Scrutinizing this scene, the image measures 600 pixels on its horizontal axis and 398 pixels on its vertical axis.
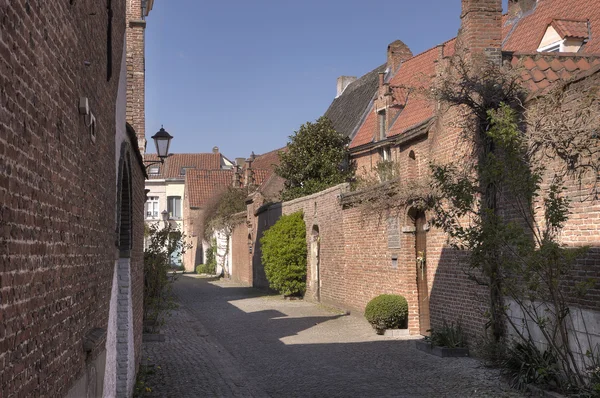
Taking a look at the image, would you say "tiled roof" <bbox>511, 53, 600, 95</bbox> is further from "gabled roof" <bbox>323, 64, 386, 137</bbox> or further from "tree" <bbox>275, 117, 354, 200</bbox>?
"gabled roof" <bbox>323, 64, 386, 137</bbox>

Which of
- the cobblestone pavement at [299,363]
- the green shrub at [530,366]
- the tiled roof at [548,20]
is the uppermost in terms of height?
the tiled roof at [548,20]

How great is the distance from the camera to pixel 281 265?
27.1 meters

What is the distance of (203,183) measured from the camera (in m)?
61.5

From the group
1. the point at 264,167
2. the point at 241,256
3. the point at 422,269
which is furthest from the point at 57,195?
the point at 264,167

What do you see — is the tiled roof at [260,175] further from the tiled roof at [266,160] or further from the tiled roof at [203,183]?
the tiled roof at [203,183]

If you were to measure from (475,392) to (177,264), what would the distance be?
57755 mm

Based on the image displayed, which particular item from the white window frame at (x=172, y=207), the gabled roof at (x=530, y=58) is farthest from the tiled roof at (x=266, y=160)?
the gabled roof at (x=530, y=58)

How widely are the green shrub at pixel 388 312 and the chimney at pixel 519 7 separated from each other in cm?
1563

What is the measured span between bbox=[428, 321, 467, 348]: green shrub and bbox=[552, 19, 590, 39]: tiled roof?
499 inches

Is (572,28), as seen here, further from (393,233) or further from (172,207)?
(172,207)

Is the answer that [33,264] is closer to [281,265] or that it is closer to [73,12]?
[73,12]

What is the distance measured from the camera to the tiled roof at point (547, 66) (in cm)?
1238

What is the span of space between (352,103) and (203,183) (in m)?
→ 26.4

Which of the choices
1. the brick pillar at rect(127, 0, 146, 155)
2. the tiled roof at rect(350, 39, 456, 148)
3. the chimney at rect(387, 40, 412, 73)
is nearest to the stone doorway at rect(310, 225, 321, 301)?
the tiled roof at rect(350, 39, 456, 148)
